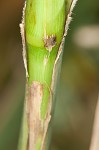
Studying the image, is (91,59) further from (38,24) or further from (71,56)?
(38,24)

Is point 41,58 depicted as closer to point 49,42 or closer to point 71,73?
point 49,42

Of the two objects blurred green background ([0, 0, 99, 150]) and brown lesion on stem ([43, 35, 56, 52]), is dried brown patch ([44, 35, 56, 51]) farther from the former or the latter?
blurred green background ([0, 0, 99, 150])

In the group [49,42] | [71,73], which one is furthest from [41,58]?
[71,73]

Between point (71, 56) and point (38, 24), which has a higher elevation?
point (38, 24)

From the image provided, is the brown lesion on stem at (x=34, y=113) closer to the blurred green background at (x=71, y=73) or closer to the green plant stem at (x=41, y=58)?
the green plant stem at (x=41, y=58)

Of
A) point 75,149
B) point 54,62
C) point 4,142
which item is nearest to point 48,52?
point 54,62
